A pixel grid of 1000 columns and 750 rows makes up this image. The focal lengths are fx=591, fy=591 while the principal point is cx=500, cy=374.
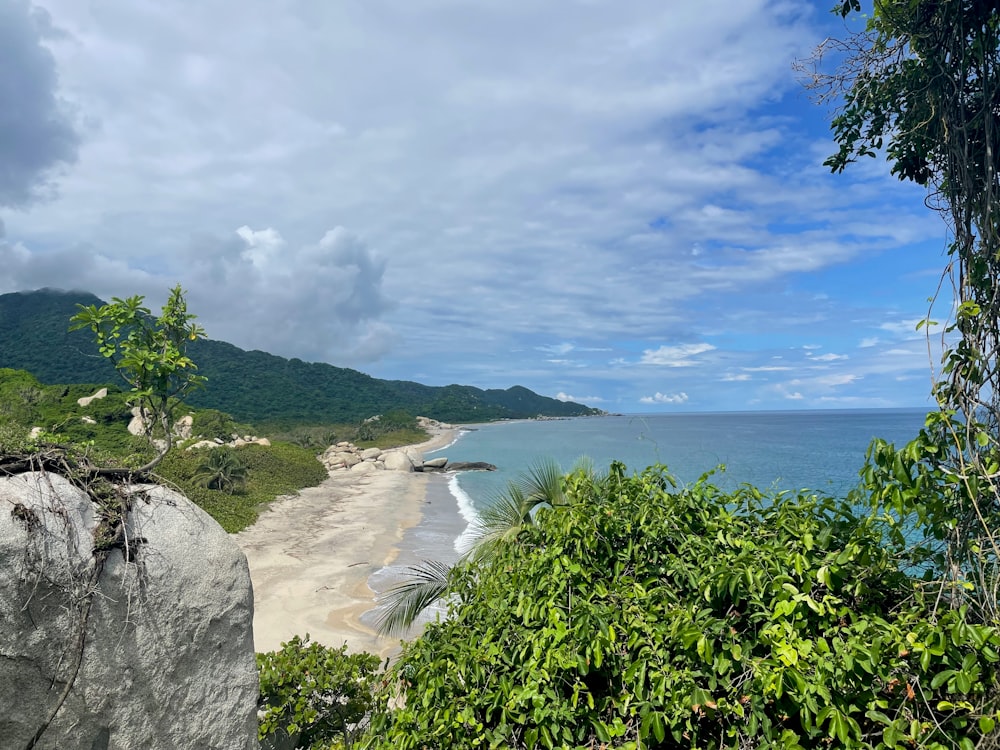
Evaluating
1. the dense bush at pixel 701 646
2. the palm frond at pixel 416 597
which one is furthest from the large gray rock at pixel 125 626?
the palm frond at pixel 416 597

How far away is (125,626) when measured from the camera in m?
4.26

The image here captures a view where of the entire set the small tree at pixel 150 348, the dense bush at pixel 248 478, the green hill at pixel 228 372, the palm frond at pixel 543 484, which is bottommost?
the dense bush at pixel 248 478

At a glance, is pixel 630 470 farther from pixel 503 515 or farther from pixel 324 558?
pixel 503 515

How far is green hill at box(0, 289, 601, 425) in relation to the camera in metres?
Answer: 65.8

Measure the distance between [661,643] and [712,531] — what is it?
1.10 metres

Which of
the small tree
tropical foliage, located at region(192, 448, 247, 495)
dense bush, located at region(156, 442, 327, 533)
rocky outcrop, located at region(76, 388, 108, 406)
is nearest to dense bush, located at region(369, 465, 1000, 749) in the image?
the small tree

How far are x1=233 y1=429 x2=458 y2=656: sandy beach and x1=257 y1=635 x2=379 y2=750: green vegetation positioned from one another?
16.4ft

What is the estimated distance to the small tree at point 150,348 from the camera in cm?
455

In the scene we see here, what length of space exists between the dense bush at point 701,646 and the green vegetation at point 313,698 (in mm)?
1597

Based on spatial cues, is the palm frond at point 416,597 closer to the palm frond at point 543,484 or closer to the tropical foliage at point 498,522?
the tropical foliage at point 498,522

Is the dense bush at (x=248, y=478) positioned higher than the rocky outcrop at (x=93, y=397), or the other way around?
the rocky outcrop at (x=93, y=397)

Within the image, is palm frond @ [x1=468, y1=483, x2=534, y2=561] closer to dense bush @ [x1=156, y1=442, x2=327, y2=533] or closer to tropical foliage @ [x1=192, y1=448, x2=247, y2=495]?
dense bush @ [x1=156, y1=442, x2=327, y2=533]

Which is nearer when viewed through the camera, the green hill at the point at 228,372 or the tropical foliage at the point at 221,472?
the tropical foliage at the point at 221,472

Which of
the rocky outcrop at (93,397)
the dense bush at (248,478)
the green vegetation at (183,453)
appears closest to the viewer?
the dense bush at (248,478)
